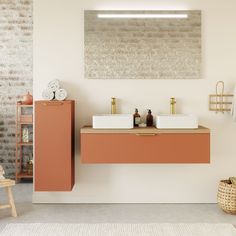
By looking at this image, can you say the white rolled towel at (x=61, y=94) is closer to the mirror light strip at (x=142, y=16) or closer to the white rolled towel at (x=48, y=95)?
the white rolled towel at (x=48, y=95)

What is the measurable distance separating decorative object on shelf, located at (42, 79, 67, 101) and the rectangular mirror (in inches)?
18.9

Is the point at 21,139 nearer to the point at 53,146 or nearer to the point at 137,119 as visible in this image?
the point at 53,146

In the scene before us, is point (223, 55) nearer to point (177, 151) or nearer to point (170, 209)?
point (177, 151)

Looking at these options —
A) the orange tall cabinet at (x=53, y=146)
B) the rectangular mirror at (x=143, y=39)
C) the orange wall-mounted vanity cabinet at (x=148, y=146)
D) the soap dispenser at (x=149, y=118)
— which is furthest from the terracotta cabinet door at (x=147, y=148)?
the rectangular mirror at (x=143, y=39)

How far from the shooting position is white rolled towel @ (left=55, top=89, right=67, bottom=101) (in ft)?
14.1

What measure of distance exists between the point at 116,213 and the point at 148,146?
2.72 feet

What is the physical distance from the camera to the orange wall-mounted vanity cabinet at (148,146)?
161 inches

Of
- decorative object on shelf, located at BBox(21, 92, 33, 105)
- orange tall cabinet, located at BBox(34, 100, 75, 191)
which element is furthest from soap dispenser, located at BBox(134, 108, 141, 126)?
decorative object on shelf, located at BBox(21, 92, 33, 105)

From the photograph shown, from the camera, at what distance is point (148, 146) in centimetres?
409

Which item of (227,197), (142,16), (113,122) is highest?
(142,16)

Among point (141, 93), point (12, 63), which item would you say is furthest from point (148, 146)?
point (12, 63)

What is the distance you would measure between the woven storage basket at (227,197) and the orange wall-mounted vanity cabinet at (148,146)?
389 millimetres
